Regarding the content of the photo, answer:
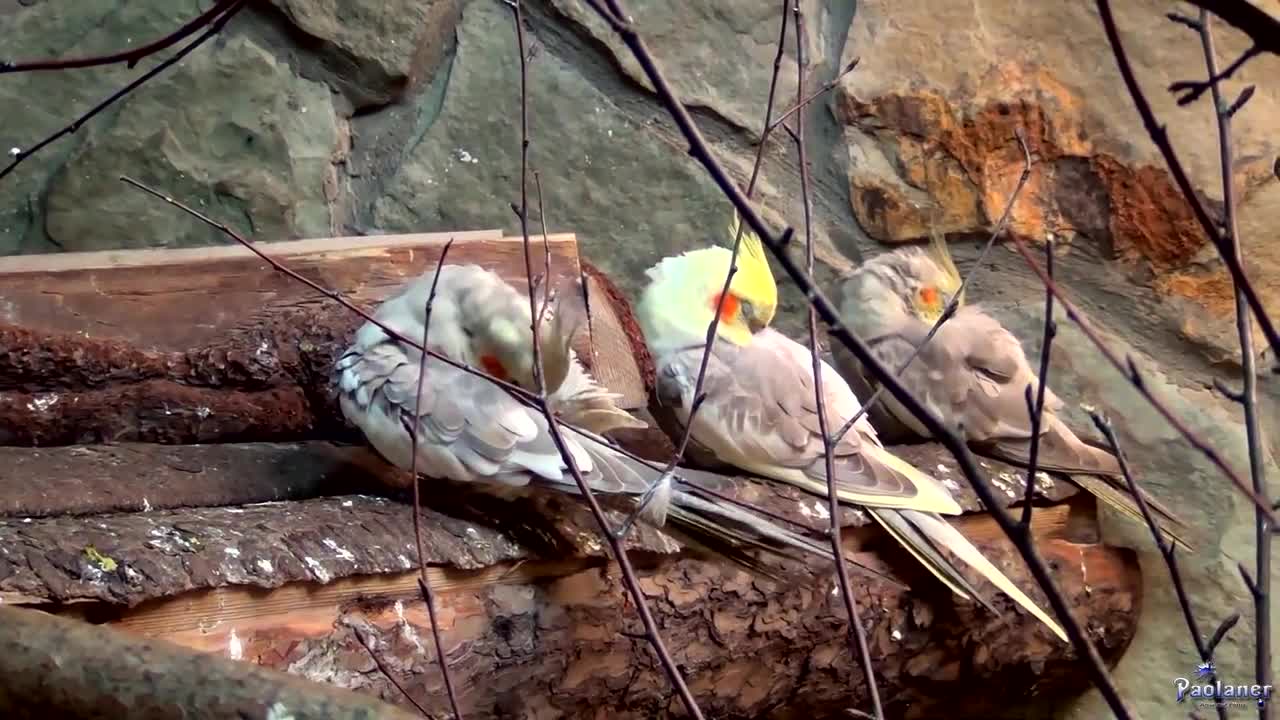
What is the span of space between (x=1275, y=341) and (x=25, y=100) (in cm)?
165

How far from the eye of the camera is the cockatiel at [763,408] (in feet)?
4.37

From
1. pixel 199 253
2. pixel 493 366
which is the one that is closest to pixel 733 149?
pixel 493 366

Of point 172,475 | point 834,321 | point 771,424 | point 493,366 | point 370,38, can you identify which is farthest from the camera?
point 370,38

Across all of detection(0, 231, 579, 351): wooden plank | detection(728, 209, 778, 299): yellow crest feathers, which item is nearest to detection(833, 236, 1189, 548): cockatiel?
detection(728, 209, 778, 299): yellow crest feathers

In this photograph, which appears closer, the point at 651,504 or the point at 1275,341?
the point at 1275,341

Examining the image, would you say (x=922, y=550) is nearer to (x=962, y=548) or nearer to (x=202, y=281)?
(x=962, y=548)

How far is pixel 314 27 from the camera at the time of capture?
1.74m

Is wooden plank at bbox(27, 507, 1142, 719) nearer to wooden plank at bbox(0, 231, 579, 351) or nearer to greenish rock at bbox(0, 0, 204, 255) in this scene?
wooden plank at bbox(0, 231, 579, 351)

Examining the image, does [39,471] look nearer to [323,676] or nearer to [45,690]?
[323,676]

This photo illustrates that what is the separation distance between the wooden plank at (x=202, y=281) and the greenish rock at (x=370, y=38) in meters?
0.36

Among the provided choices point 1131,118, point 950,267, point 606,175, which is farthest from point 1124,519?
point 606,175

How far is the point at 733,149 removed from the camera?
1779 millimetres

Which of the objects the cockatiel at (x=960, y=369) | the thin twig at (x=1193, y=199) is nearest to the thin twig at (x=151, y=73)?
the thin twig at (x=1193, y=199)

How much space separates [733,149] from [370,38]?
54 cm
